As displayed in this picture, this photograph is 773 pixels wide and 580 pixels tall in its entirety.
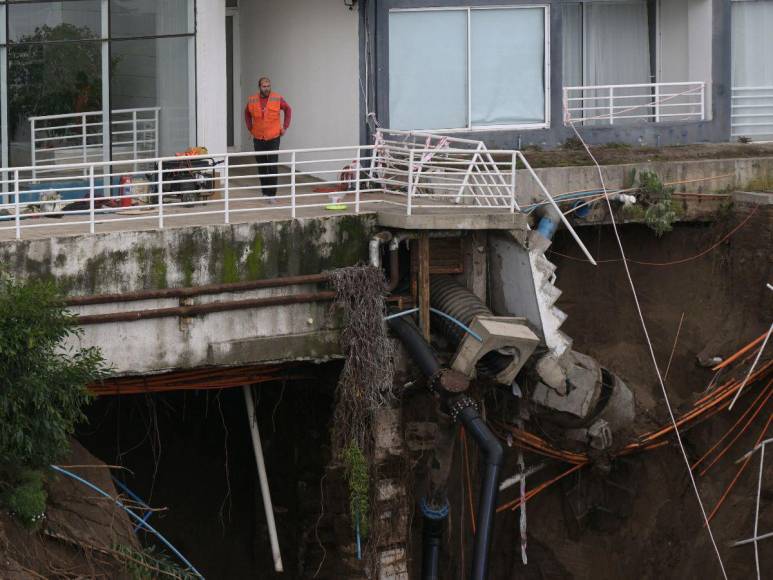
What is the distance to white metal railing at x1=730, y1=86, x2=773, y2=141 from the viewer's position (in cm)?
1934

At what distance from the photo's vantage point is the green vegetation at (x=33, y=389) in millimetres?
12078

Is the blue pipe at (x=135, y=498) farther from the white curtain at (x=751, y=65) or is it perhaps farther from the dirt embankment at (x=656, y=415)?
the white curtain at (x=751, y=65)

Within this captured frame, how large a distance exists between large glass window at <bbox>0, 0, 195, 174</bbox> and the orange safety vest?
869 millimetres

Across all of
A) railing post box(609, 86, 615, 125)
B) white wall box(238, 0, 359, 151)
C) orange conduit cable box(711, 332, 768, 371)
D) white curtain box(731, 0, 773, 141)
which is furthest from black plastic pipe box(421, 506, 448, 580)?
white curtain box(731, 0, 773, 141)

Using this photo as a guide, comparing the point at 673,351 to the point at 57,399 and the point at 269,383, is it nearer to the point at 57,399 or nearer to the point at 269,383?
the point at 269,383

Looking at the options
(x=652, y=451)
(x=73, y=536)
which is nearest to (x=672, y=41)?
(x=652, y=451)

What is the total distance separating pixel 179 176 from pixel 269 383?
280cm

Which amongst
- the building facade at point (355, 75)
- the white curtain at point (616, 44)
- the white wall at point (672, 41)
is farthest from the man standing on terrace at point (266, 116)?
the white wall at point (672, 41)

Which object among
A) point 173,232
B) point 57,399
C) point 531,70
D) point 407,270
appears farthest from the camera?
point 531,70

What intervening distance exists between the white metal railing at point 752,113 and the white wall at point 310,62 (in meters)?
5.50

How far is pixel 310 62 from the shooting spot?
18.6 meters

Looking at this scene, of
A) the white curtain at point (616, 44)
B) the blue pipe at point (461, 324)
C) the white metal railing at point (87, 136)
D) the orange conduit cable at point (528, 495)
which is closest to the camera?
the blue pipe at point (461, 324)

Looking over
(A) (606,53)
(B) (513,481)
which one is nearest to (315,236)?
(B) (513,481)

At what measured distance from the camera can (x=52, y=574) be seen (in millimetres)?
12633
